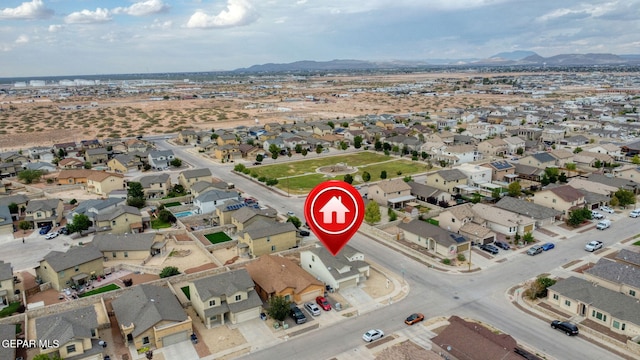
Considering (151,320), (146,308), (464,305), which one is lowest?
(464,305)

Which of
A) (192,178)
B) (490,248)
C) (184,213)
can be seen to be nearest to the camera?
(490,248)

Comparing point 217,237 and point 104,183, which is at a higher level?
point 104,183

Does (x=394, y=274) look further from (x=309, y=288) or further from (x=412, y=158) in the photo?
(x=412, y=158)

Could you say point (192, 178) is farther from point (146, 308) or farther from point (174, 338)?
point (174, 338)

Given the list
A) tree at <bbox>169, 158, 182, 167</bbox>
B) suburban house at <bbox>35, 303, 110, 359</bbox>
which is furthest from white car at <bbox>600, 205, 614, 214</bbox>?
tree at <bbox>169, 158, 182, 167</bbox>

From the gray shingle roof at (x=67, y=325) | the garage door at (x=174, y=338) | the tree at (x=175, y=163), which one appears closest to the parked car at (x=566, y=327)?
the garage door at (x=174, y=338)

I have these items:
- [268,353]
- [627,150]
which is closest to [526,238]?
[268,353]

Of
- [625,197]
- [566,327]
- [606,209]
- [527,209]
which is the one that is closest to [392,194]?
[527,209]

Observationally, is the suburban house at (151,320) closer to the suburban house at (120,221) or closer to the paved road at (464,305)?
the paved road at (464,305)
